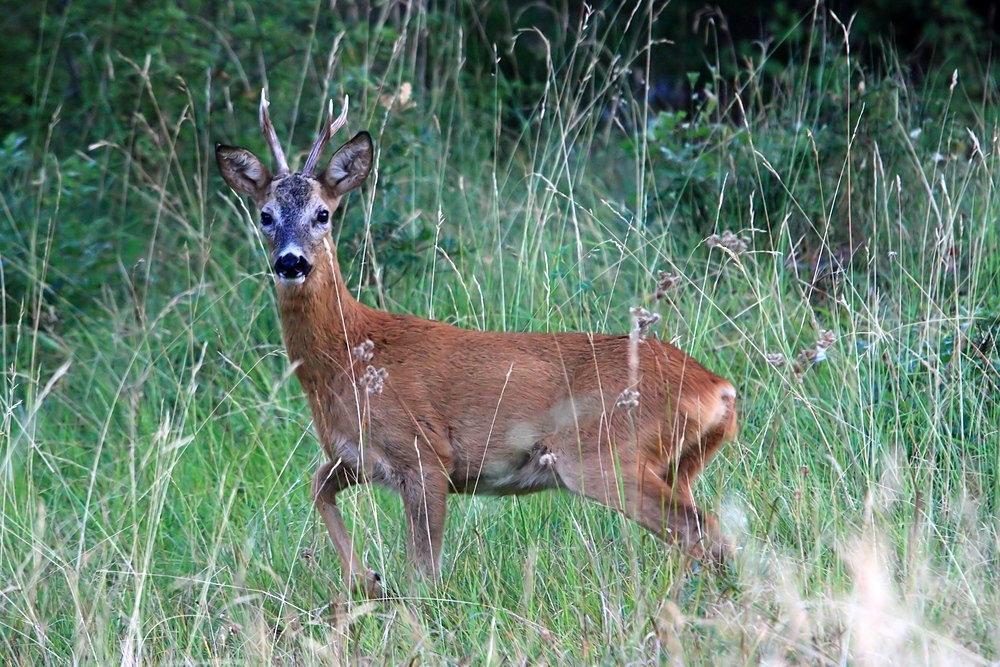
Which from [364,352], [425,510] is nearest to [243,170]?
[364,352]

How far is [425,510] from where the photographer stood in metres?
4.47

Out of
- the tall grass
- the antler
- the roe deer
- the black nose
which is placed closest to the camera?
the tall grass

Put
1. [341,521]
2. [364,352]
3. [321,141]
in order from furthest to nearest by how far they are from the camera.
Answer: [321,141] → [341,521] → [364,352]

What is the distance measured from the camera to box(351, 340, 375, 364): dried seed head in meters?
4.30

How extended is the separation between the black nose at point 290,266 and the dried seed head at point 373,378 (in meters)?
0.50

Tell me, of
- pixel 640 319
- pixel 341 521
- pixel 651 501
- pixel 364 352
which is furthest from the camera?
pixel 341 521

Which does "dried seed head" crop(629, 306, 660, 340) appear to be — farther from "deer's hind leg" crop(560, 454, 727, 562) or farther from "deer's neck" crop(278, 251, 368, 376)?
"deer's neck" crop(278, 251, 368, 376)

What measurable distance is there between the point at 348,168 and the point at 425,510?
1539 millimetres

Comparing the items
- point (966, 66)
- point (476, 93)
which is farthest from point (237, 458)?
point (966, 66)

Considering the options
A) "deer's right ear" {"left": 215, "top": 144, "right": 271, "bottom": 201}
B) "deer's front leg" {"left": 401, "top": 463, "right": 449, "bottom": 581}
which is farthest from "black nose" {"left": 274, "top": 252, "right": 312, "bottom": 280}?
"deer's front leg" {"left": 401, "top": 463, "right": 449, "bottom": 581}

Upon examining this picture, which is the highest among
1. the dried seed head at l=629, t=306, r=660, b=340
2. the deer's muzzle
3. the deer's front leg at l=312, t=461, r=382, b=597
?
the dried seed head at l=629, t=306, r=660, b=340

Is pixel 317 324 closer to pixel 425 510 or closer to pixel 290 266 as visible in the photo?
pixel 290 266

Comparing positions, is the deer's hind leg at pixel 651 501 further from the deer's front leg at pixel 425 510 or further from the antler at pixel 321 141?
the antler at pixel 321 141

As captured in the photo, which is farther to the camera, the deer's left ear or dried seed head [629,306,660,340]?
the deer's left ear
